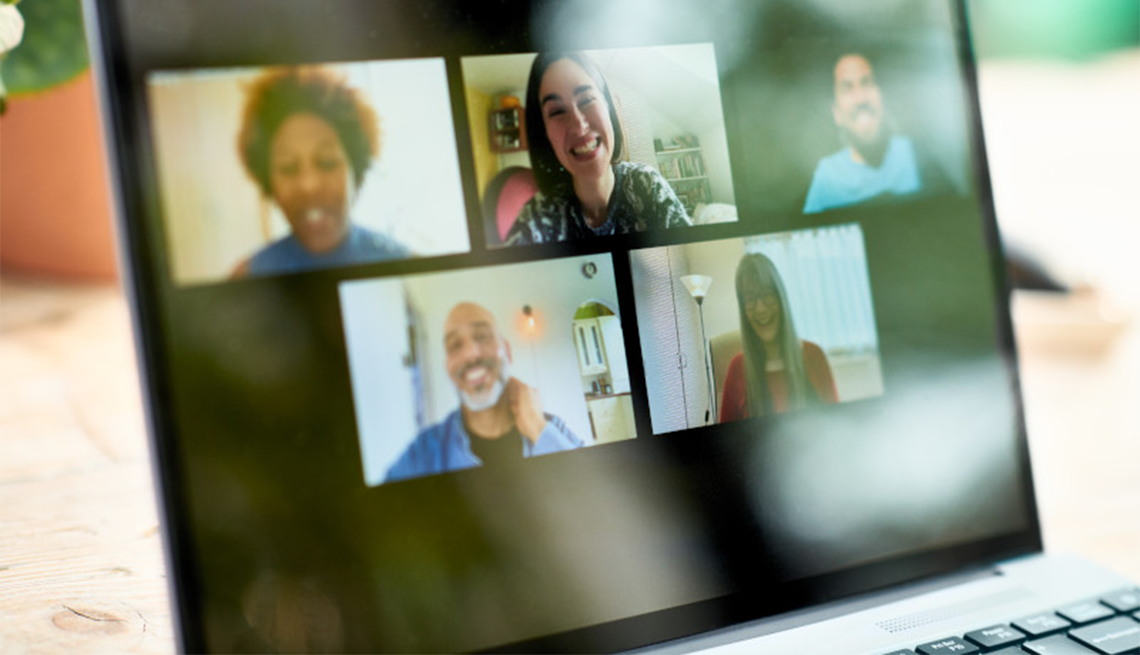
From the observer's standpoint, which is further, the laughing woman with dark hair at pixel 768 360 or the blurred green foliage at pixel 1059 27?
the blurred green foliage at pixel 1059 27

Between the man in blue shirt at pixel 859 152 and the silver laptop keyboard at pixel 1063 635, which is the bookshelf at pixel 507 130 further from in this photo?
the silver laptop keyboard at pixel 1063 635

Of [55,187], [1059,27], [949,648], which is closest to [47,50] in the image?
[55,187]

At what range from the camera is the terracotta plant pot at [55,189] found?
1.98 feet

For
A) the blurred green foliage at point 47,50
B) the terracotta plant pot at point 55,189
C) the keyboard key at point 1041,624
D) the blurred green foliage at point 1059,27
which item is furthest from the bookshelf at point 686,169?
the blurred green foliage at point 1059,27

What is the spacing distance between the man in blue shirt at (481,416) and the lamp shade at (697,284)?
78 millimetres

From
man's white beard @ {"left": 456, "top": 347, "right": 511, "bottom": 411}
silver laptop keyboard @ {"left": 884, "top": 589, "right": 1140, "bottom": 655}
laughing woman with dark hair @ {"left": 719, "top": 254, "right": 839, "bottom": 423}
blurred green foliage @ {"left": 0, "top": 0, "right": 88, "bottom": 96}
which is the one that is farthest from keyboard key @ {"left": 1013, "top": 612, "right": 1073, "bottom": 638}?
blurred green foliage @ {"left": 0, "top": 0, "right": 88, "bottom": 96}

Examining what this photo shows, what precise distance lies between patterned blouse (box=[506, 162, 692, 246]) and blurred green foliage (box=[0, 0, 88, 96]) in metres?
0.29

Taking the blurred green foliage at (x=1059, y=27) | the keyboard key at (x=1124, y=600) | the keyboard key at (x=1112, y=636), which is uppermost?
the blurred green foliage at (x=1059, y=27)

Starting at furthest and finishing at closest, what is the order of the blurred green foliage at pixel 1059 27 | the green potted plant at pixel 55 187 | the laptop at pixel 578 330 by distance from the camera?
the blurred green foliage at pixel 1059 27 < the green potted plant at pixel 55 187 < the laptop at pixel 578 330

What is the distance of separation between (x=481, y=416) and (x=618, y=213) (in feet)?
0.33

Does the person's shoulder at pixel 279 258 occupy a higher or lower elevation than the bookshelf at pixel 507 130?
lower

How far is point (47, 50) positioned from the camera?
0.45 m

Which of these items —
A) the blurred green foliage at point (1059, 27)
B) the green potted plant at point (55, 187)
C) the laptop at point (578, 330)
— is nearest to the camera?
the laptop at point (578, 330)

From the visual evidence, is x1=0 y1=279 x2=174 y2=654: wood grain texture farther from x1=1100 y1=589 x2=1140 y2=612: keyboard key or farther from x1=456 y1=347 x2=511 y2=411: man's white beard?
x1=1100 y1=589 x2=1140 y2=612: keyboard key
